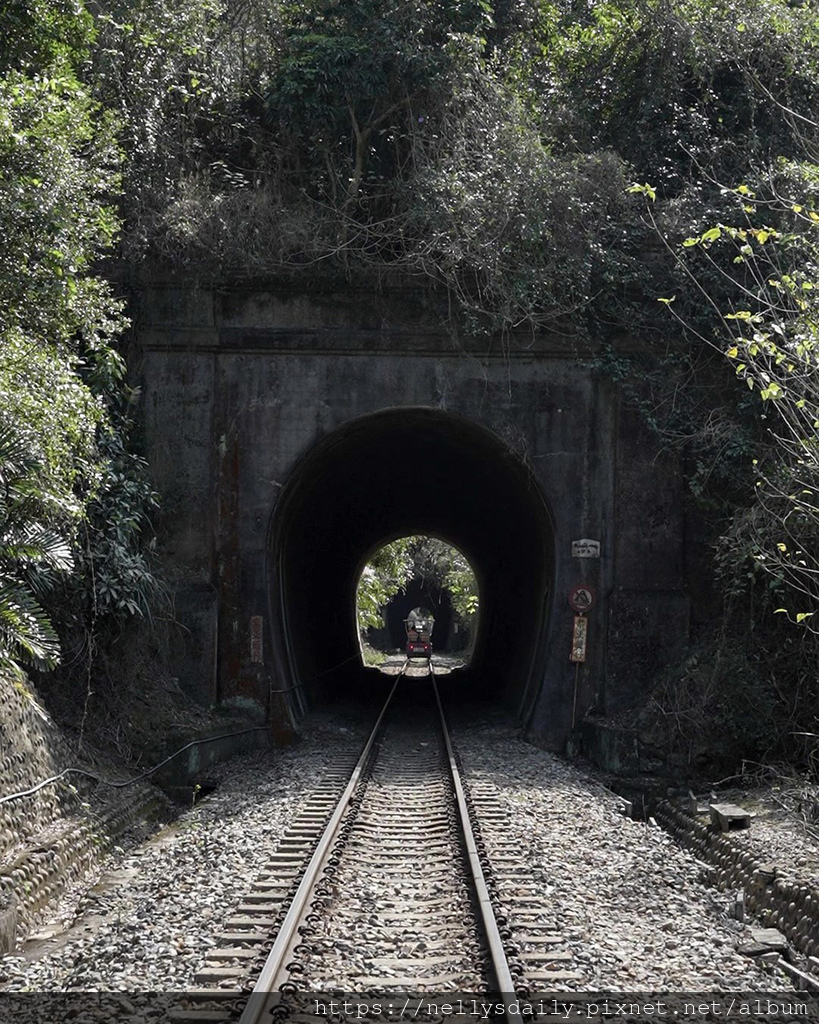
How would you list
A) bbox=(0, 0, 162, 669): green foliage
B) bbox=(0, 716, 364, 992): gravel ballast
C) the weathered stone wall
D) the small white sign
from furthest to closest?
the small white sign, bbox=(0, 0, 162, 669): green foliage, the weathered stone wall, bbox=(0, 716, 364, 992): gravel ballast

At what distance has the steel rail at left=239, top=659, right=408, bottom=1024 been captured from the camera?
487cm

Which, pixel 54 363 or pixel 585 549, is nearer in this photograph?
pixel 54 363

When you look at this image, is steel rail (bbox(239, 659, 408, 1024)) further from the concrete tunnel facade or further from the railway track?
the concrete tunnel facade

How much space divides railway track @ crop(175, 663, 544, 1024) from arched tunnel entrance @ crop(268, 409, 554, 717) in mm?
5448

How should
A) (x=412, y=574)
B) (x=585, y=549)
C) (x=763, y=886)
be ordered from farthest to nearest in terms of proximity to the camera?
(x=412, y=574) → (x=585, y=549) → (x=763, y=886)

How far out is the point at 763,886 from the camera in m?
7.57

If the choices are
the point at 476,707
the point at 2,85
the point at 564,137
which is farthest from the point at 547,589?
the point at 2,85

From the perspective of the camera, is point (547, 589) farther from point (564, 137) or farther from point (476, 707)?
point (564, 137)

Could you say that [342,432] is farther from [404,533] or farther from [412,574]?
[412,574]

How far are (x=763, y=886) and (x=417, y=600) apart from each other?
48.3m

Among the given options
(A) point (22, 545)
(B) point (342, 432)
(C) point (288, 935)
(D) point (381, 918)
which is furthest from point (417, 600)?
(C) point (288, 935)

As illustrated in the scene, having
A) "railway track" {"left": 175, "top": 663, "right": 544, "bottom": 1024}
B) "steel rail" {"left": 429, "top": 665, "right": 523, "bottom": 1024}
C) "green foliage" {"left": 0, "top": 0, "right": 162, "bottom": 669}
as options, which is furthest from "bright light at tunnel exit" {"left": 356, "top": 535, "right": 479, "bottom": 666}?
"steel rail" {"left": 429, "top": 665, "right": 523, "bottom": 1024}

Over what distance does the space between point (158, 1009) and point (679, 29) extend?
1398cm

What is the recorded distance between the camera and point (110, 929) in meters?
6.51
